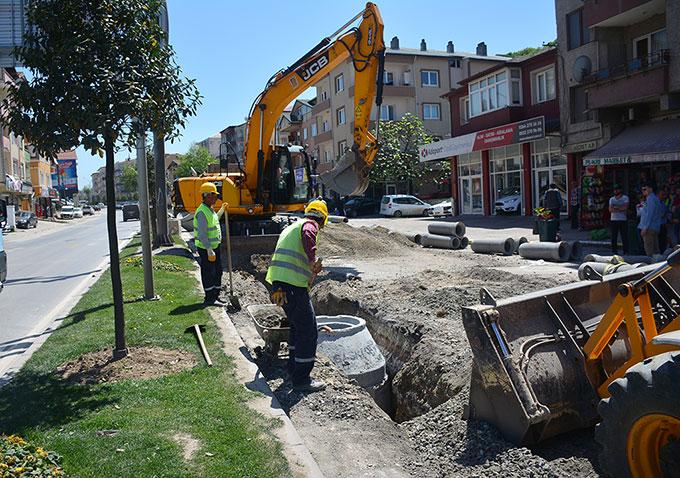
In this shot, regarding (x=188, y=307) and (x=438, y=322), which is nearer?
(x=438, y=322)

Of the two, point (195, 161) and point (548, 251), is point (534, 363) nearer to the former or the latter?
point (548, 251)

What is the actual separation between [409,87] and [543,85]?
927 inches

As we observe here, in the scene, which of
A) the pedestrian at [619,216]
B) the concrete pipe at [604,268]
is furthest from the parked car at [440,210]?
the concrete pipe at [604,268]

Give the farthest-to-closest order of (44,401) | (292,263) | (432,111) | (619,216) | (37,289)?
(432,111)
(619,216)
(37,289)
(292,263)
(44,401)

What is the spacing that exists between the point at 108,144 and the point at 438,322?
464cm

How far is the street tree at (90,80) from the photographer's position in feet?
19.9

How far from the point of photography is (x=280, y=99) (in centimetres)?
1656

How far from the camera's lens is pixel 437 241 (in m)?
19.0

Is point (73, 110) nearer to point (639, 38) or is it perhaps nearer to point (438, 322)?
point (438, 322)

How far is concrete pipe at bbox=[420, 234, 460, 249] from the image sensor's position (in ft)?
61.0

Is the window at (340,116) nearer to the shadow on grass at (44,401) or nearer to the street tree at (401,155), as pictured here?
the street tree at (401,155)

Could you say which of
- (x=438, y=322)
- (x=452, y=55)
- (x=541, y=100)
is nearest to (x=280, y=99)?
(x=438, y=322)

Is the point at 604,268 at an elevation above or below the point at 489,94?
below

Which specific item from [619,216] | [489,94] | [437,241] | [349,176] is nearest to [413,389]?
[349,176]
